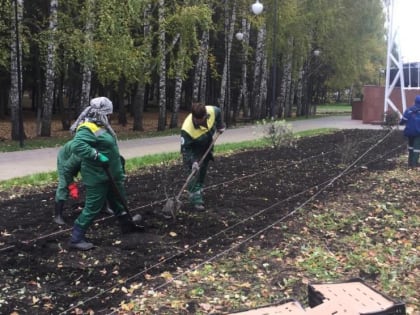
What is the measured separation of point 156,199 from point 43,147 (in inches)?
331

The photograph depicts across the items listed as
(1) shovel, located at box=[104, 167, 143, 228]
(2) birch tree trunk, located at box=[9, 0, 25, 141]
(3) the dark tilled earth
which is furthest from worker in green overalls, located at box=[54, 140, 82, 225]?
(2) birch tree trunk, located at box=[9, 0, 25, 141]

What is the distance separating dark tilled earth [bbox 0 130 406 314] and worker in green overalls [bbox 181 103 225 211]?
0.30 metres

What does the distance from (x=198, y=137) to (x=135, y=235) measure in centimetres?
179

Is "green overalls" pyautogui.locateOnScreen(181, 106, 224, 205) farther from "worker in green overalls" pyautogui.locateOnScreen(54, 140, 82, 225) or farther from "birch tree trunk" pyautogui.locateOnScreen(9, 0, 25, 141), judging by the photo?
"birch tree trunk" pyautogui.locateOnScreen(9, 0, 25, 141)

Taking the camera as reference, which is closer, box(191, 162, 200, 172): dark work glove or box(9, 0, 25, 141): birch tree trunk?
box(191, 162, 200, 172): dark work glove

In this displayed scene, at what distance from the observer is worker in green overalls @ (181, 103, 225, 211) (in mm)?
7629

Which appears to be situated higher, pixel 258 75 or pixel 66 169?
pixel 258 75

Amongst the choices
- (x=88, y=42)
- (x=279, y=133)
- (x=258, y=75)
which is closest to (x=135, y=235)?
(x=279, y=133)

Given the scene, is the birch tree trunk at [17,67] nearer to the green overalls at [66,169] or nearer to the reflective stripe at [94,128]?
the green overalls at [66,169]

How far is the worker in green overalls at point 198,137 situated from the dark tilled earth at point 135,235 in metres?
0.30

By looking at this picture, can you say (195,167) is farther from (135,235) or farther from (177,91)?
(177,91)

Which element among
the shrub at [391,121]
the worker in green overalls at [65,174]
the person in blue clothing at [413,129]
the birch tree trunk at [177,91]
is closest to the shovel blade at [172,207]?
the worker in green overalls at [65,174]

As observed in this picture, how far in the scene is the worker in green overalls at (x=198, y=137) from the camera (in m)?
7.63

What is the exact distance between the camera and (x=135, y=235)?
6656mm
